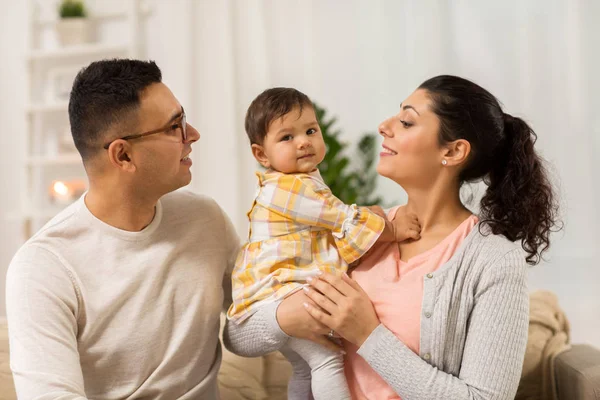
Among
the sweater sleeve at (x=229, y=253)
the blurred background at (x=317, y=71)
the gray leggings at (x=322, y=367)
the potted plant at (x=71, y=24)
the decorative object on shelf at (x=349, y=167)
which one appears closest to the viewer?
the gray leggings at (x=322, y=367)

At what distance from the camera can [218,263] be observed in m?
2.12

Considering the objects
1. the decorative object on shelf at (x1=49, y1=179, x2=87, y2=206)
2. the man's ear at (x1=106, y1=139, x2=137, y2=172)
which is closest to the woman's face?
the man's ear at (x1=106, y1=139, x2=137, y2=172)

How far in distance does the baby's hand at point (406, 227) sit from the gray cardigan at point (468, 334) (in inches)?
6.4

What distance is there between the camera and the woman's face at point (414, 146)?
190 centimetres

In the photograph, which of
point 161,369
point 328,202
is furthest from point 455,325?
point 161,369

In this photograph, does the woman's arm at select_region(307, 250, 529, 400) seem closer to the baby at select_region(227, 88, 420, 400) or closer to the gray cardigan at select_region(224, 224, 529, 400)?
the gray cardigan at select_region(224, 224, 529, 400)

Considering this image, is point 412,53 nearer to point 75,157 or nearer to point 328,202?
point 75,157

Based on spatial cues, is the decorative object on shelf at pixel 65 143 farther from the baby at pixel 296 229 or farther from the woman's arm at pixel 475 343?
the woman's arm at pixel 475 343

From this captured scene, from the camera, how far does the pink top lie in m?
1.82

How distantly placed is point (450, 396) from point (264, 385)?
2.96 ft

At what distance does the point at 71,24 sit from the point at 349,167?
6.77 ft

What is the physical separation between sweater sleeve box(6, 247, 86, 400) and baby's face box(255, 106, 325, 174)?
0.69m

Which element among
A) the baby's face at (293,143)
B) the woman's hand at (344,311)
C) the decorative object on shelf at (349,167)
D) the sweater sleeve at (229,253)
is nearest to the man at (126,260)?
the sweater sleeve at (229,253)

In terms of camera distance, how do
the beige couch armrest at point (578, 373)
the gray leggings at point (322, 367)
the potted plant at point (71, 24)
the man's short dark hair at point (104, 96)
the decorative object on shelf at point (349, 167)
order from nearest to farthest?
the gray leggings at point (322, 367) < the man's short dark hair at point (104, 96) < the beige couch armrest at point (578, 373) < the decorative object on shelf at point (349, 167) < the potted plant at point (71, 24)
